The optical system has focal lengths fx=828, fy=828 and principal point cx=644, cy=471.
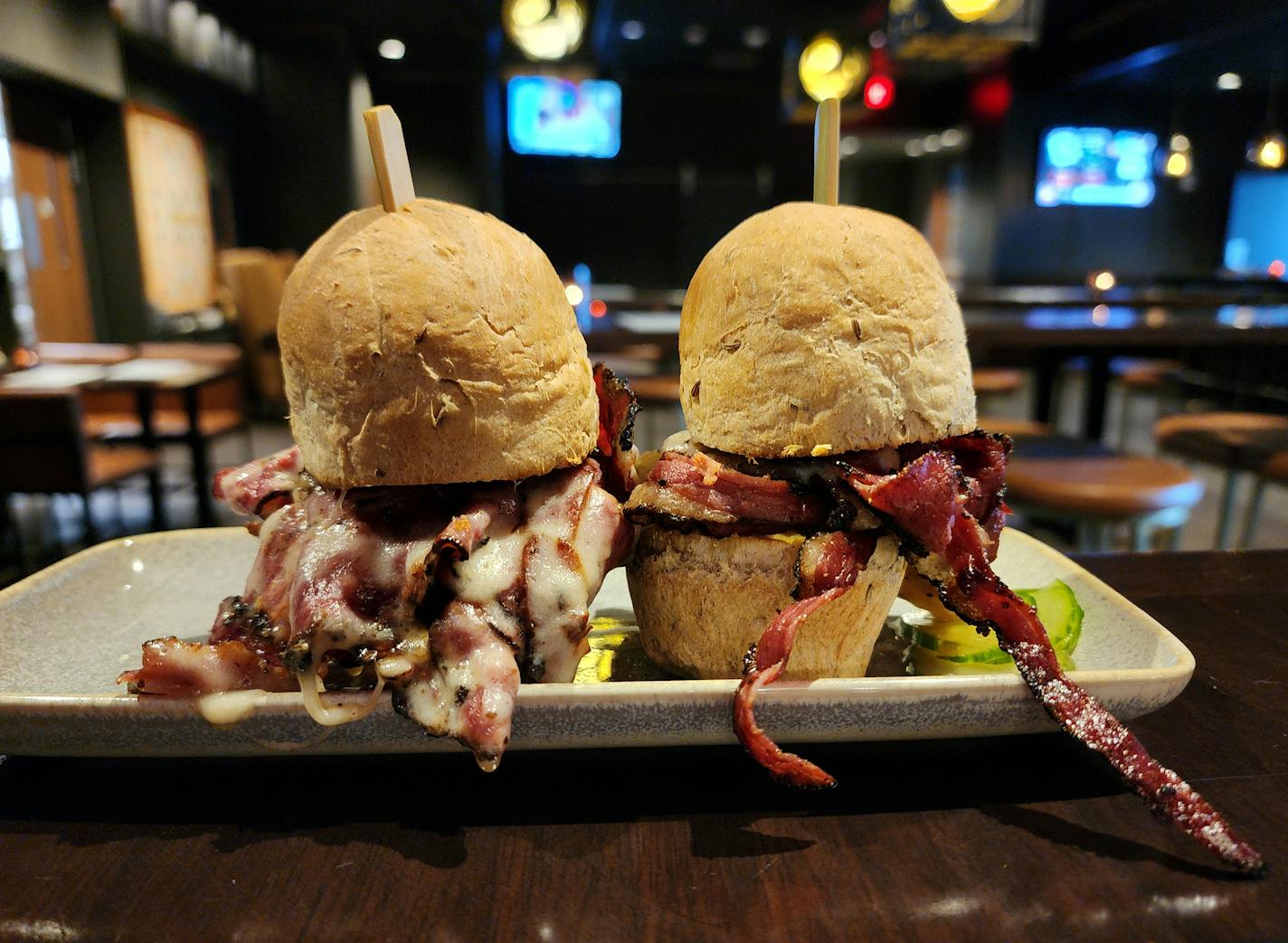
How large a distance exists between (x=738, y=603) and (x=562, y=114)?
1143 centimetres

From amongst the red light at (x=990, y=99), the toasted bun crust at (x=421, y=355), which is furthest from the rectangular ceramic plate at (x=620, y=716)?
the red light at (x=990, y=99)

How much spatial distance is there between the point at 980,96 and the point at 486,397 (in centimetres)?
1466

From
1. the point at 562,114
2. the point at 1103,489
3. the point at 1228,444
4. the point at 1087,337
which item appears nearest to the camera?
the point at 1103,489

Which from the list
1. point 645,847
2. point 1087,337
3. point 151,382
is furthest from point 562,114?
point 645,847

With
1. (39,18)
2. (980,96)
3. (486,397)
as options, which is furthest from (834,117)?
(980,96)

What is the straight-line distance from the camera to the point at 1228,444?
3922mm

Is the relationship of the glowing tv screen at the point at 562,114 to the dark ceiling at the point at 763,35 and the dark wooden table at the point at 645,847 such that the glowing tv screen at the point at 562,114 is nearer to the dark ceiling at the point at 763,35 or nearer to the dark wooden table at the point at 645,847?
the dark ceiling at the point at 763,35

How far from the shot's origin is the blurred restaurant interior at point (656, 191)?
465 centimetres

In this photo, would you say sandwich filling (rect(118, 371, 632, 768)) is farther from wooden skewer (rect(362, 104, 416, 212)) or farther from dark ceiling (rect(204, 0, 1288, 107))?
dark ceiling (rect(204, 0, 1288, 107))

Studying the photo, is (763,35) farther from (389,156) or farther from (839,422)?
(839,422)

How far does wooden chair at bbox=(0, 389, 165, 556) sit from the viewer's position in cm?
385

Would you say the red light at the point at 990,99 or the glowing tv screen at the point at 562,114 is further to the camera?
the red light at the point at 990,99

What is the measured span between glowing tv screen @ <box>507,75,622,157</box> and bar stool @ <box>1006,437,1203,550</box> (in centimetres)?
957

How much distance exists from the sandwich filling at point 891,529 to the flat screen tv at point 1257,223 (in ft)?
52.2
